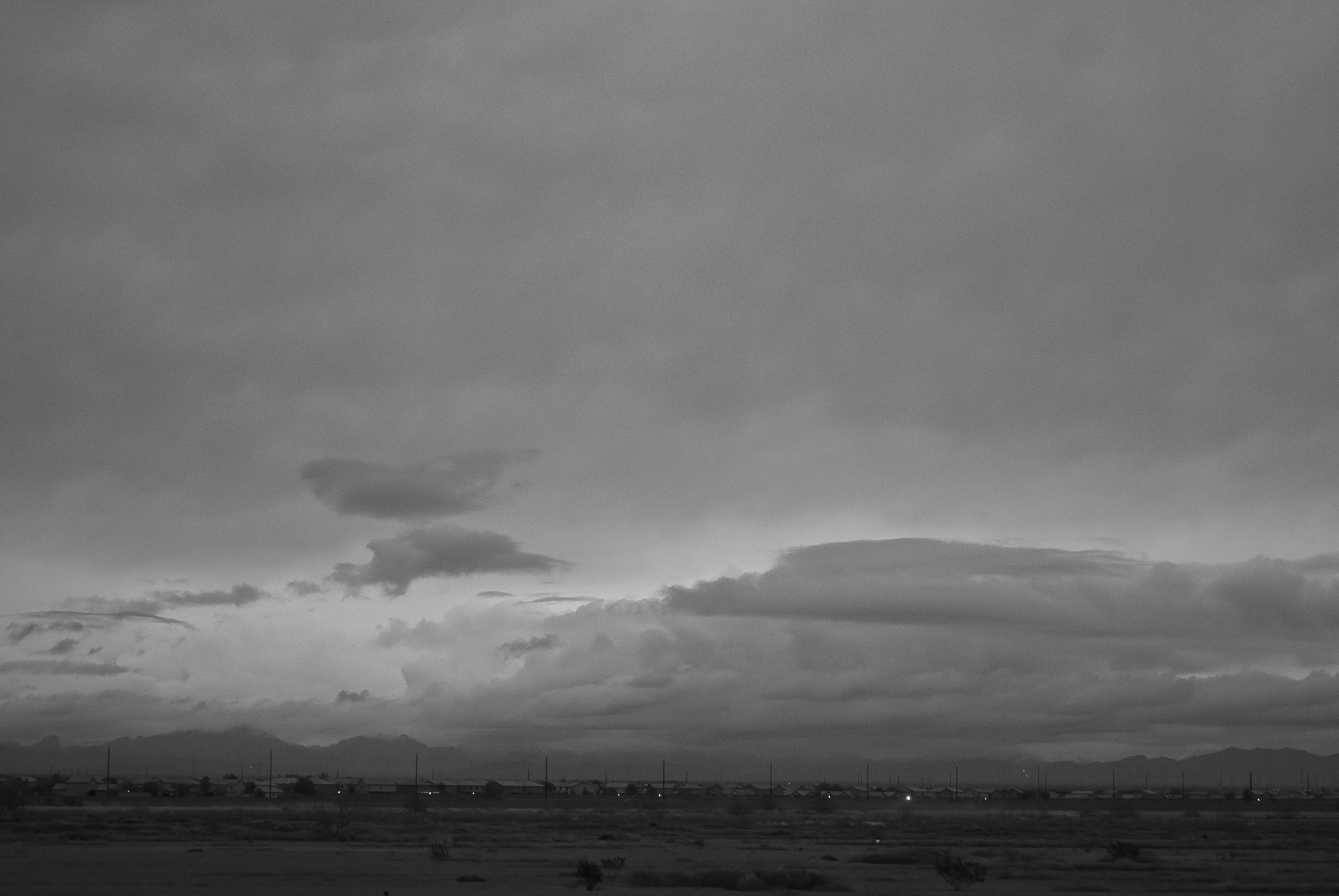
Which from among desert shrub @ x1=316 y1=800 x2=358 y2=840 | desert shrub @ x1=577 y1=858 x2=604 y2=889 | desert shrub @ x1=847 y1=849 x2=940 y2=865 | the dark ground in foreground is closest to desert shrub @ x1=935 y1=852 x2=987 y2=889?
the dark ground in foreground

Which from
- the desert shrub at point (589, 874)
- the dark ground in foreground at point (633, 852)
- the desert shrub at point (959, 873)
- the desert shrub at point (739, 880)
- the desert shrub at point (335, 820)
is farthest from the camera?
the desert shrub at point (335, 820)

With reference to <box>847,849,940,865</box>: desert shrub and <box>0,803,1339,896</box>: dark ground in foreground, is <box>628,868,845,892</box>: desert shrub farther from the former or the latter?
<box>847,849,940,865</box>: desert shrub

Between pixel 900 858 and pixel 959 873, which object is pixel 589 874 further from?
pixel 900 858

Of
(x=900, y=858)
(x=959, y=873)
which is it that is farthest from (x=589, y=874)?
(x=900, y=858)

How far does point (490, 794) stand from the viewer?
7623 inches

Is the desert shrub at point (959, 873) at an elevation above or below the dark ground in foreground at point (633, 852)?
above

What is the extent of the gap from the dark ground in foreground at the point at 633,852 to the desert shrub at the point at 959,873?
1.59ft

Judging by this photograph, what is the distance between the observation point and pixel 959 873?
5059cm

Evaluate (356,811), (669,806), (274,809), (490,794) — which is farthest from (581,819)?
(490,794)

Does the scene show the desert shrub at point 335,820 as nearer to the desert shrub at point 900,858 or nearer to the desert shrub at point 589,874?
the desert shrub at point 900,858

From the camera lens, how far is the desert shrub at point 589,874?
49281mm

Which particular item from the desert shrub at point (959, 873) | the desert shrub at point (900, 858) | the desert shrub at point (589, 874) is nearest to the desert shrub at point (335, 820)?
the desert shrub at point (900, 858)

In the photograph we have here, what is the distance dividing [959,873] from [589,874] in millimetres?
14156

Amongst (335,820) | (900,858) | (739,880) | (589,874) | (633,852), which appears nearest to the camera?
(739,880)
